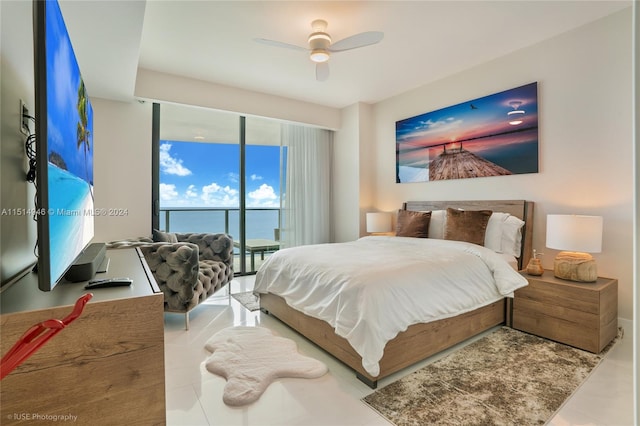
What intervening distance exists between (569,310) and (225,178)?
505cm

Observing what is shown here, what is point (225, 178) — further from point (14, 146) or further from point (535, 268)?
point (535, 268)

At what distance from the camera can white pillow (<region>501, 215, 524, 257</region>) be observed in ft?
10.3

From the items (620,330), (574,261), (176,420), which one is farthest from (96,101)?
(620,330)

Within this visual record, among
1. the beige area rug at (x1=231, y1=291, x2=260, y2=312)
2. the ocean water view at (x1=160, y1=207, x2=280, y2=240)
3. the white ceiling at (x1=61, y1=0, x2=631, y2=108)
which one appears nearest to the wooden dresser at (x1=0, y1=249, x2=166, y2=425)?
the white ceiling at (x1=61, y1=0, x2=631, y2=108)

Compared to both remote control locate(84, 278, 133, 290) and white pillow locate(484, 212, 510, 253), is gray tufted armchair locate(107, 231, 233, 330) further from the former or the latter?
white pillow locate(484, 212, 510, 253)

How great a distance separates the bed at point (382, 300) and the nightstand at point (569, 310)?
0.51 feet

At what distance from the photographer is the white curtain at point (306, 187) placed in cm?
509

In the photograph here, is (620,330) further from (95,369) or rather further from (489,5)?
(95,369)

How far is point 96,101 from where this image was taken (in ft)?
11.8

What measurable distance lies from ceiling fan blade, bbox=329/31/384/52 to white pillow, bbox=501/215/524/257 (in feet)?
7.25

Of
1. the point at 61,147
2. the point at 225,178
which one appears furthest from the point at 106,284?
the point at 225,178

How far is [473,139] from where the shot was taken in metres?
3.73

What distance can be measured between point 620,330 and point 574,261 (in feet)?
2.47

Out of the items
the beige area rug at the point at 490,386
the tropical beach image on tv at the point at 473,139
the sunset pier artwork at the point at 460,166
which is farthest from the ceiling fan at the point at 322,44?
the beige area rug at the point at 490,386
